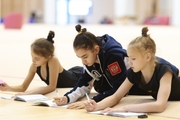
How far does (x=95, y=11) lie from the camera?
32.6m

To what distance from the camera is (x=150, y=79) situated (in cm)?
387

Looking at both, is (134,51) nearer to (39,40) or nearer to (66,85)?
(39,40)

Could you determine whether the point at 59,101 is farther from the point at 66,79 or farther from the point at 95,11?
the point at 95,11

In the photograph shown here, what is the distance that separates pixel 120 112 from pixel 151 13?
26646 mm

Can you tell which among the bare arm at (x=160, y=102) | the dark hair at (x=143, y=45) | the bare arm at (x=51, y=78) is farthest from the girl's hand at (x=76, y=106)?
the bare arm at (x=51, y=78)

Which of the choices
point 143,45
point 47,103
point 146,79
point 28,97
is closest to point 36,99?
point 28,97

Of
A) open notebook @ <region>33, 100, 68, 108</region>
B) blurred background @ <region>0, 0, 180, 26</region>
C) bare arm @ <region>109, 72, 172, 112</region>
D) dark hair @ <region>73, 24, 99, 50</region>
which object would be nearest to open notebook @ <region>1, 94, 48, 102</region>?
open notebook @ <region>33, 100, 68, 108</region>

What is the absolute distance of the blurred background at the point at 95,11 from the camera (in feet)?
91.4

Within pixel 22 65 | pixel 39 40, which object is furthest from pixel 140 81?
pixel 22 65

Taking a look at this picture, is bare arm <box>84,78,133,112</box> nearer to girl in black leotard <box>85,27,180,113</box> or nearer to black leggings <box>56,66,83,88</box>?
girl in black leotard <box>85,27,180,113</box>

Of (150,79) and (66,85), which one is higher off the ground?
(150,79)

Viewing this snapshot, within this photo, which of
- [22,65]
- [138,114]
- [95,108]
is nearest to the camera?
[138,114]

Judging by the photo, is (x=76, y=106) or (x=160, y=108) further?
(x=76, y=106)

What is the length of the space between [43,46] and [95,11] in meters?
28.2
